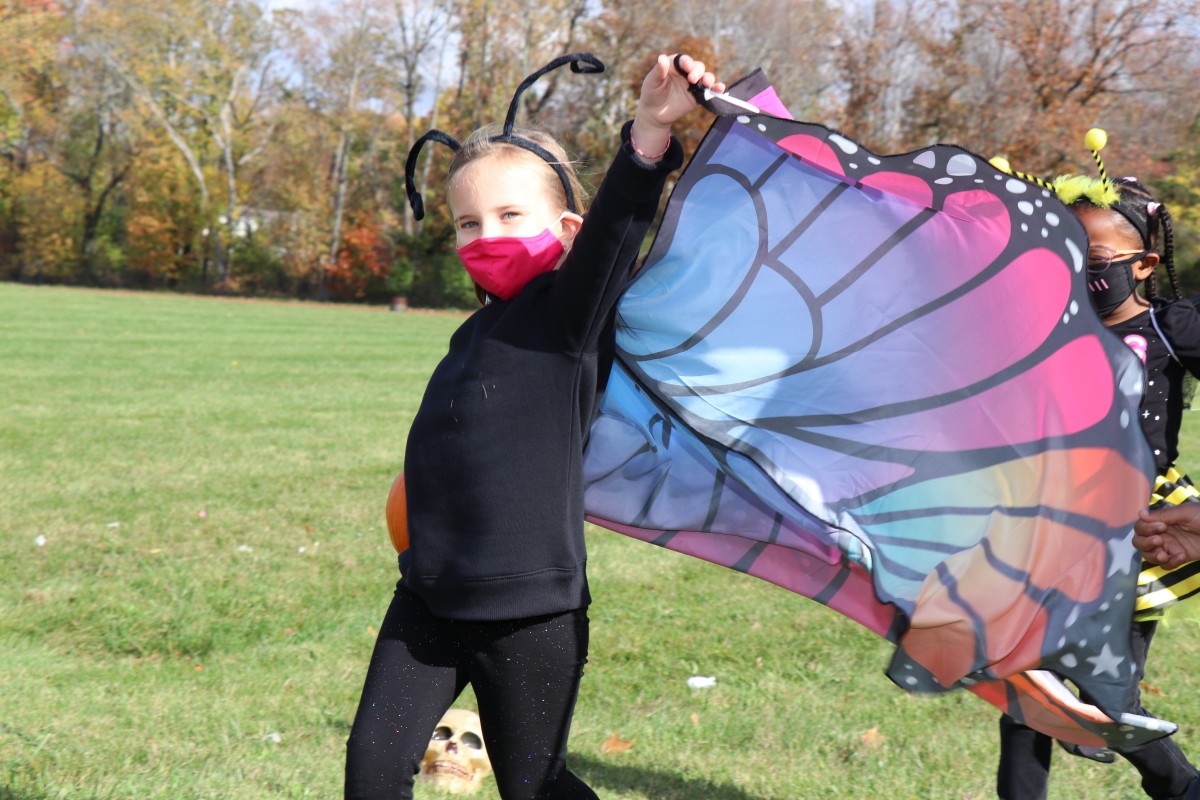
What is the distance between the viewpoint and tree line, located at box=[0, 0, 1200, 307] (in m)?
41.3

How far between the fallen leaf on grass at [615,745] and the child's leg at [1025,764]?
4.36 feet

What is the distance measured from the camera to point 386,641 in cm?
280

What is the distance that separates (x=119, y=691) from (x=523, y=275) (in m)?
2.79

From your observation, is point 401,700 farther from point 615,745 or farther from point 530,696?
point 615,745

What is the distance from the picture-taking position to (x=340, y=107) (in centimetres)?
5553

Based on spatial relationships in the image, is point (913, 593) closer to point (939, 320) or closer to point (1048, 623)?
point (1048, 623)

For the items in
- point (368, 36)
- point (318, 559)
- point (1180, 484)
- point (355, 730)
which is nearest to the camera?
point (355, 730)

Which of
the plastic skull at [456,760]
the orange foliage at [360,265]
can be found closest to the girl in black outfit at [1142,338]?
the plastic skull at [456,760]

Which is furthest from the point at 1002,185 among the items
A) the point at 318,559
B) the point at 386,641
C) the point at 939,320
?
the point at 318,559

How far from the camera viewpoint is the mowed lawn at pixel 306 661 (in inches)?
160

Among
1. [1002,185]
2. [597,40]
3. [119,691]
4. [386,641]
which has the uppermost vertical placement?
[597,40]

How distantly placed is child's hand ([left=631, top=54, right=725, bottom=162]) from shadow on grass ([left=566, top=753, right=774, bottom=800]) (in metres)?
2.41

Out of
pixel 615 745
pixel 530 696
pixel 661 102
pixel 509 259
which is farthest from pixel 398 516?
pixel 615 745

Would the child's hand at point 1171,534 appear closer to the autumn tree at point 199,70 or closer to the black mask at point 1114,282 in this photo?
the black mask at point 1114,282
